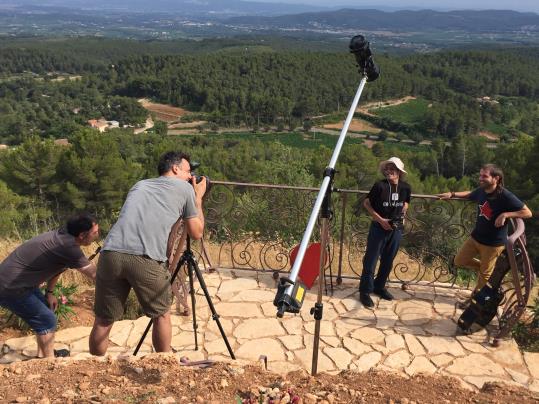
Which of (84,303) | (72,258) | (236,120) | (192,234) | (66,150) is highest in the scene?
(192,234)

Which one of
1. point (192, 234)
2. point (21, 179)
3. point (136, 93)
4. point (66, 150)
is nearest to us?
point (192, 234)

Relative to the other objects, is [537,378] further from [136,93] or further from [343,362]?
[136,93]

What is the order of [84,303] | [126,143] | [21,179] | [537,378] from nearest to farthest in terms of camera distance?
1. [537,378]
2. [84,303]
3. [21,179]
4. [126,143]

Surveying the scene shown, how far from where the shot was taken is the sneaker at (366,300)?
4.71m

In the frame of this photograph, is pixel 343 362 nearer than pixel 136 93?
Yes

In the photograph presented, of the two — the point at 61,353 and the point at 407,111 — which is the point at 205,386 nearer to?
the point at 61,353

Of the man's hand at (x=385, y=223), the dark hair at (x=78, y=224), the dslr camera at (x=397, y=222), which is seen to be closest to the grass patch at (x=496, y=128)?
the dslr camera at (x=397, y=222)

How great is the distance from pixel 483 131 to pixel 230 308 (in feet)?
250

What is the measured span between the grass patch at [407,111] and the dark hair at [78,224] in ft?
268

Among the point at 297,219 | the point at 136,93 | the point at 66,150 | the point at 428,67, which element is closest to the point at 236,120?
the point at 136,93

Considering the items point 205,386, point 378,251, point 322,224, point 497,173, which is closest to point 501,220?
point 497,173

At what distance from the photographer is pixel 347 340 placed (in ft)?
13.7

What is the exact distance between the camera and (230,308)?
4.71m

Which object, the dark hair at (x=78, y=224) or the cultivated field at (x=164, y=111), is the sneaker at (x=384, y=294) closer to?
the dark hair at (x=78, y=224)
